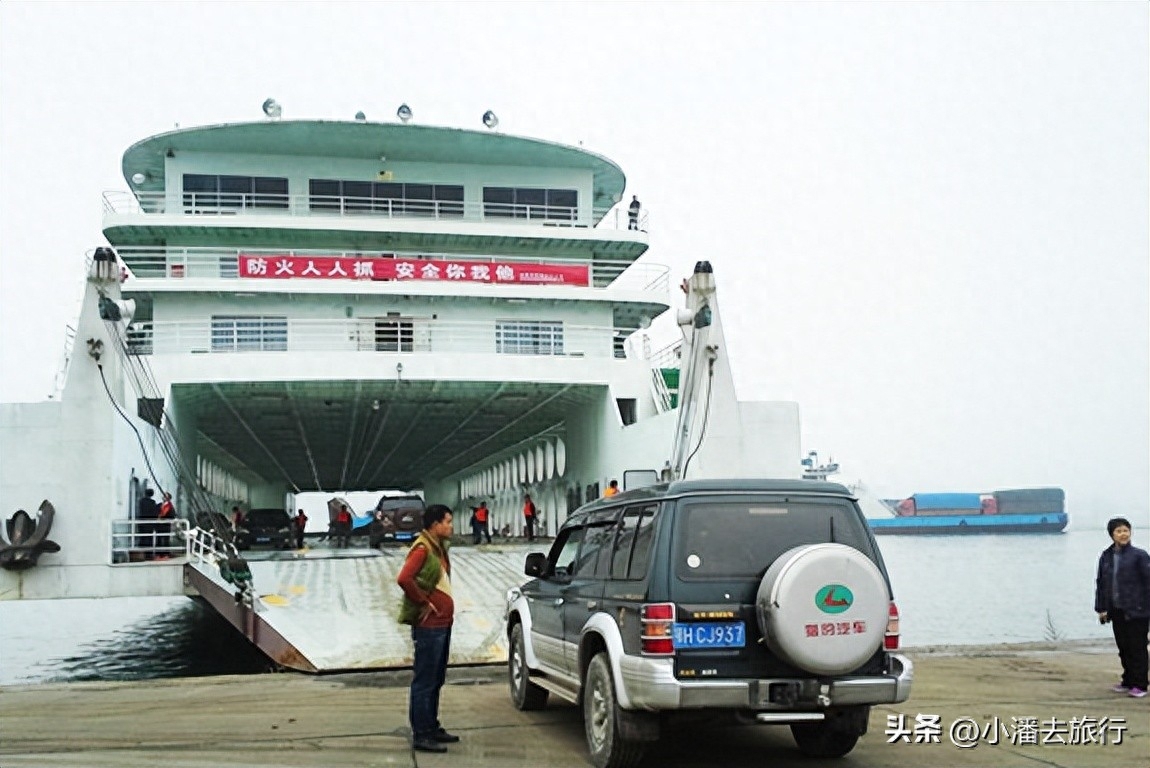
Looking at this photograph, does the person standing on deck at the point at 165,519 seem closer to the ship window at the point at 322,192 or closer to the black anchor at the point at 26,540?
the black anchor at the point at 26,540

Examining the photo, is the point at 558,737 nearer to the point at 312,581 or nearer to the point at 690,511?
the point at 690,511

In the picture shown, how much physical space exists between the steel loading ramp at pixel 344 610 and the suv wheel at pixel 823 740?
6.65m

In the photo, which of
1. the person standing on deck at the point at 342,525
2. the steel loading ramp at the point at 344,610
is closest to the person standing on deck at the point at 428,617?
the steel loading ramp at the point at 344,610

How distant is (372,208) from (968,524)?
74786 mm

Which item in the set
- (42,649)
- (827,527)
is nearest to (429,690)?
(827,527)

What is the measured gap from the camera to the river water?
24.9m

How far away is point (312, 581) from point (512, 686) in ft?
27.1

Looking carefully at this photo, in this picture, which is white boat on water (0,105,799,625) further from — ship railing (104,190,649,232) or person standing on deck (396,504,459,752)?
person standing on deck (396,504,459,752)

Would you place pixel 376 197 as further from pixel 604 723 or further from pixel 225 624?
pixel 604 723

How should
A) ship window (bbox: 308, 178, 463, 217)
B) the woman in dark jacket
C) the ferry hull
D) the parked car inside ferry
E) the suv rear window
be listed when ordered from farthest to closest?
the ferry hull → the parked car inside ferry → ship window (bbox: 308, 178, 463, 217) → the woman in dark jacket → the suv rear window

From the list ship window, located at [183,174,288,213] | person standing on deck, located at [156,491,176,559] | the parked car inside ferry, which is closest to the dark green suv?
person standing on deck, located at [156,491,176,559]

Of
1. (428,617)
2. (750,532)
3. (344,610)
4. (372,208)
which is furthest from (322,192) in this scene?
(750,532)

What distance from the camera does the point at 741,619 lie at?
660 centimetres

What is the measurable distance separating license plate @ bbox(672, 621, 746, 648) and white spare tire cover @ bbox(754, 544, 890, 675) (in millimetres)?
→ 162
